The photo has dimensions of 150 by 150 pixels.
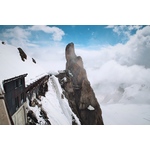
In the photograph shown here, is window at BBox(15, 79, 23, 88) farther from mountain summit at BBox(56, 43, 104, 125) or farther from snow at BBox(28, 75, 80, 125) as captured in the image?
mountain summit at BBox(56, 43, 104, 125)

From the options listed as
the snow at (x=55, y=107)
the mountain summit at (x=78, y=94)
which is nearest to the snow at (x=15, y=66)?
the snow at (x=55, y=107)

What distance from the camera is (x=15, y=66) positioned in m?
4.83

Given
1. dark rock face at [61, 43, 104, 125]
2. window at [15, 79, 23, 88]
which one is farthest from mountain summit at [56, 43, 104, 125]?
window at [15, 79, 23, 88]

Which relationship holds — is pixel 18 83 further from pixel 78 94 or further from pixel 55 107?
pixel 78 94

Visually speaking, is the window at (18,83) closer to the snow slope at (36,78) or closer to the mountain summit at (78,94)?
the snow slope at (36,78)

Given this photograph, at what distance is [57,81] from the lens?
8.24 m

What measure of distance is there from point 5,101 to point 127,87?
408 cm

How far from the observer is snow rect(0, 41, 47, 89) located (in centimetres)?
422

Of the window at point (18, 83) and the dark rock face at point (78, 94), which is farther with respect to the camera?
the dark rock face at point (78, 94)

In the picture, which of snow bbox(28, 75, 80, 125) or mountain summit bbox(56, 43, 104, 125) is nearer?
snow bbox(28, 75, 80, 125)

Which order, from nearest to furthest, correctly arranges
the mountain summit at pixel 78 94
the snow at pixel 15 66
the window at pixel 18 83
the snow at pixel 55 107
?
the snow at pixel 15 66, the window at pixel 18 83, the snow at pixel 55 107, the mountain summit at pixel 78 94

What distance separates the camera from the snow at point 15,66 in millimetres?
4223

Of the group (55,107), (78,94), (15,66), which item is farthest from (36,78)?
(78,94)
